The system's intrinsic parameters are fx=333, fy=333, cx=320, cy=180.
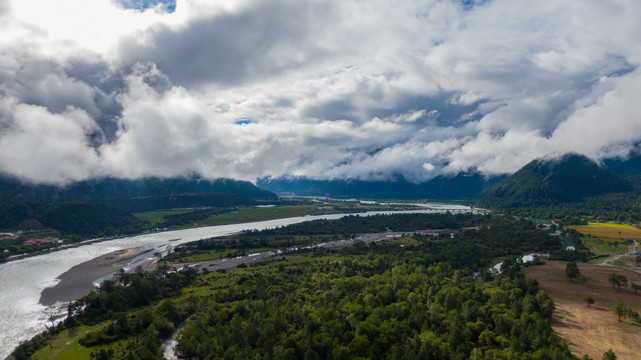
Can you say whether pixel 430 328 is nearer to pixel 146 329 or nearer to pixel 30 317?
pixel 146 329

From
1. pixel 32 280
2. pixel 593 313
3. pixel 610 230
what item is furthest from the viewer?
pixel 610 230

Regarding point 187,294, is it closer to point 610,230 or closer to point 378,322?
point 378,322

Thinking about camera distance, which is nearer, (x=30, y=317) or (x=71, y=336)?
(x=71, y=336)

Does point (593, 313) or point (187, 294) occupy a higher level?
point (187, 294)

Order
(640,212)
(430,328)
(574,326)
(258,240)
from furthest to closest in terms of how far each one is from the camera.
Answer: (640,212)
(258,240)
(574,326)
(430,328)

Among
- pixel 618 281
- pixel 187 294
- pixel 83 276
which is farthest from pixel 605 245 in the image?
pixel 83 276

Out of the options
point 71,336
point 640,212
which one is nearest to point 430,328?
point 71,336

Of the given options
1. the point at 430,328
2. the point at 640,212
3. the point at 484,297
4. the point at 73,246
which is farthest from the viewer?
the point at 640,212
